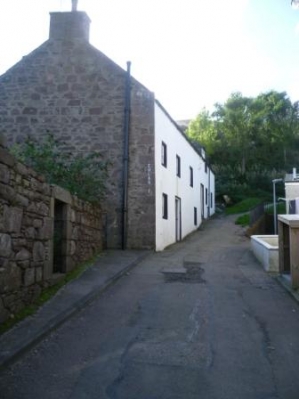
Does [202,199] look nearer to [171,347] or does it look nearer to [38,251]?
[38,251]

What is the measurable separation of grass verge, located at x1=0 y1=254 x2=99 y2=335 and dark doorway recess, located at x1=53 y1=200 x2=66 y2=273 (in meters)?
0.30

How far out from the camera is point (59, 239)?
10633 millimetres

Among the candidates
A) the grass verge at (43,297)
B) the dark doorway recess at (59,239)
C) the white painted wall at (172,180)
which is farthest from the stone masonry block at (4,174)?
the white painted wall at (172,180)

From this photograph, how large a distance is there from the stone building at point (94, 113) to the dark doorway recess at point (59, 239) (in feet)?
18.6

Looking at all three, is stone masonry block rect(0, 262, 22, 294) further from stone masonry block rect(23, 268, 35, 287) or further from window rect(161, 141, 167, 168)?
window rect(161, 141, 167, 168)

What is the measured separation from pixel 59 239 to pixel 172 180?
33.0 feet

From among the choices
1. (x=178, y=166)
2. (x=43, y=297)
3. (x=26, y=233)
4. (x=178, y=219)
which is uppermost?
(x=178, y=166)

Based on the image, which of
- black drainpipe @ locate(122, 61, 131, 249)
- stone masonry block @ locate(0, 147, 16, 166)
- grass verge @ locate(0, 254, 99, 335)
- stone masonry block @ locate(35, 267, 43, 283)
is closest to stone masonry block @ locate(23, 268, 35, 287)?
stone masonry block @ locate(35, 267, 43, 283)

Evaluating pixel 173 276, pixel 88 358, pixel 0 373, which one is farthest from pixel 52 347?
pixel 173 276

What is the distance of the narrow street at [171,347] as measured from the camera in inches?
194

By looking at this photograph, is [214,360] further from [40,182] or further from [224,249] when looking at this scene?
[224,249]

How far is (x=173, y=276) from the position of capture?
12133 mm

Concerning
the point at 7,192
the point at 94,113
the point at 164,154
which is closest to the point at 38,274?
the point at 7,192

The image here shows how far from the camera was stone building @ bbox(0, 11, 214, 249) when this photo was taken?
54.4 ft
